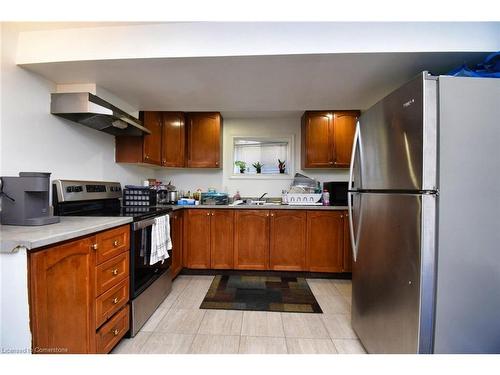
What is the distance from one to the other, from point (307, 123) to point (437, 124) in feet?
7.07

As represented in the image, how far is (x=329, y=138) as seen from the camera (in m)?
3.07

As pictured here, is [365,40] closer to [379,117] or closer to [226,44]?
[379,117]

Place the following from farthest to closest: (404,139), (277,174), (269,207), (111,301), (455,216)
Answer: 1. (277,174)
2. (269,207)
3. (111,301)
4. (404,139)
5. (455,216)

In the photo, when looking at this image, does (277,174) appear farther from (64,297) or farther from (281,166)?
(64,297)

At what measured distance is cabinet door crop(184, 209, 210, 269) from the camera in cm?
288

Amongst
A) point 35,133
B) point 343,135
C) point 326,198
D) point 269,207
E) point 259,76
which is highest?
point 259,76

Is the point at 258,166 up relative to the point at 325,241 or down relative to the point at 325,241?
up

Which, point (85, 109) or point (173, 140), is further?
point (173, 140)

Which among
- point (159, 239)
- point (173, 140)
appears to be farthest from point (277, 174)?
point (159, 239)

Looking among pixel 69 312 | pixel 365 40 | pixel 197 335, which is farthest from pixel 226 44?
pixel 197 335

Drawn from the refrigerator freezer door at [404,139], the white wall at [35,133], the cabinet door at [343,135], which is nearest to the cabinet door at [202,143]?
the white wall at [35,133]

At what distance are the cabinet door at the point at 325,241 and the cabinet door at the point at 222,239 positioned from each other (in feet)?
3.23

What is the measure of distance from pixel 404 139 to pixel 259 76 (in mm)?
1187
